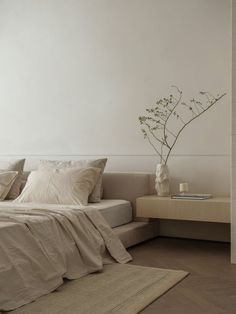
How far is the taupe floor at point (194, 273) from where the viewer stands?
2.88m

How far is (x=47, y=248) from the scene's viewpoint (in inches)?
132

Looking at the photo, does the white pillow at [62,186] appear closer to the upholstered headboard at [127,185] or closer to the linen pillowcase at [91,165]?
the linen pillowcase at [91,165]

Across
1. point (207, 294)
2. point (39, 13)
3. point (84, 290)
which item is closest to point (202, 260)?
point (207, 294)

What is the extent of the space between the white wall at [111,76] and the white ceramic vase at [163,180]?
12.8 inches

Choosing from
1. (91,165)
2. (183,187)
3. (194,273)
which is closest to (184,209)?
(183,187)

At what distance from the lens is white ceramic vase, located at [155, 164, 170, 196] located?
4766 mm

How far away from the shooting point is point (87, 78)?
5.60 m

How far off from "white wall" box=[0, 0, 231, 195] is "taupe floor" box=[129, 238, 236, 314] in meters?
0.67

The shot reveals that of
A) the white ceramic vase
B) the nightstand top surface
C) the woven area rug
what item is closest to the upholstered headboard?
the nightstand top surface

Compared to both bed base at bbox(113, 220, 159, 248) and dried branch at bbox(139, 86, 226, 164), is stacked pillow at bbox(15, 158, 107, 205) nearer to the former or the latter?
bed base at bbox(113, 220, 159, 248)

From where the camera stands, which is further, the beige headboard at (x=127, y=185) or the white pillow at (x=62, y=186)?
the beige headboard at (x=127, y=185)

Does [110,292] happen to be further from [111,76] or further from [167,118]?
[111,76]

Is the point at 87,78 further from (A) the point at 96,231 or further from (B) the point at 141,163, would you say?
(A) the point at 96,231

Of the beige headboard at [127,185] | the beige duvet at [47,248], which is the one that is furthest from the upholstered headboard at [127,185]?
the beige duvet at [47,248]
